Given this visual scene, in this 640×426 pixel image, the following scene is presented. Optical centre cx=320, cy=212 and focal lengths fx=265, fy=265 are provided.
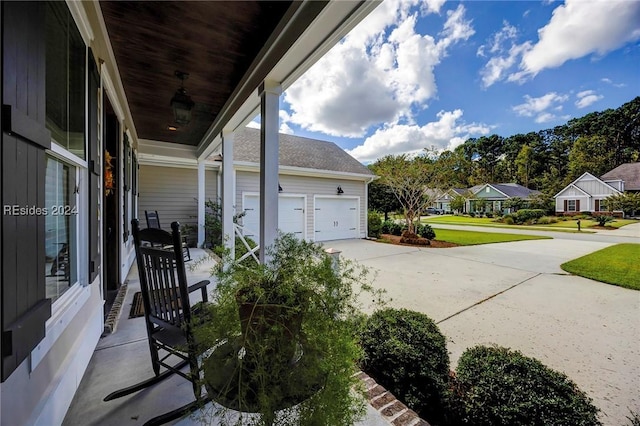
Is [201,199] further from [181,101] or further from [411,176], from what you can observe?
[411,176]

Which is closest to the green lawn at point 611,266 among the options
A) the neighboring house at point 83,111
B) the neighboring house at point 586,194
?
the neighboring house at point 83,111

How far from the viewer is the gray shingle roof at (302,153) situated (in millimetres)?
8906

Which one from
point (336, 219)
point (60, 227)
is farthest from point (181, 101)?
point (336, 219)

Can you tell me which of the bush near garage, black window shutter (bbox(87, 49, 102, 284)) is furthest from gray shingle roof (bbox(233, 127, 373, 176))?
black window shutter (bbox(87, 49, 102, 284))

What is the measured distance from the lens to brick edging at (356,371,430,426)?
4.85ft

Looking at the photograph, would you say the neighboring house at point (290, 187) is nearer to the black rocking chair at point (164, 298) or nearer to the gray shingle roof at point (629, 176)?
the black rocking chair at point (164, 298)

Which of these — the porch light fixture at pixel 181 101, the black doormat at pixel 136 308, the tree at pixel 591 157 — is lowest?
the black doormat at pixel 136 308

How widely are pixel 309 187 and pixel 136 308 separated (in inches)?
276

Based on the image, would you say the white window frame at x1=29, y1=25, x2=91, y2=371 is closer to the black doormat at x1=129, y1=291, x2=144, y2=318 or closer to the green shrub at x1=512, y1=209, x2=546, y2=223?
the black doormat at x1=129, y1=291, x2=144, y2=318

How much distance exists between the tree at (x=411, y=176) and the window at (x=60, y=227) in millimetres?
9264

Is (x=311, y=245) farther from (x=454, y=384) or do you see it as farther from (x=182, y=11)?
(x=182, y=11)

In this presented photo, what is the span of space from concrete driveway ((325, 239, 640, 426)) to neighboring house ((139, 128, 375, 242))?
134 inches

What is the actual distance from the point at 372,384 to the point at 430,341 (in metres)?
0.53

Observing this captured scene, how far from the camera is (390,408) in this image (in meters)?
1.59
